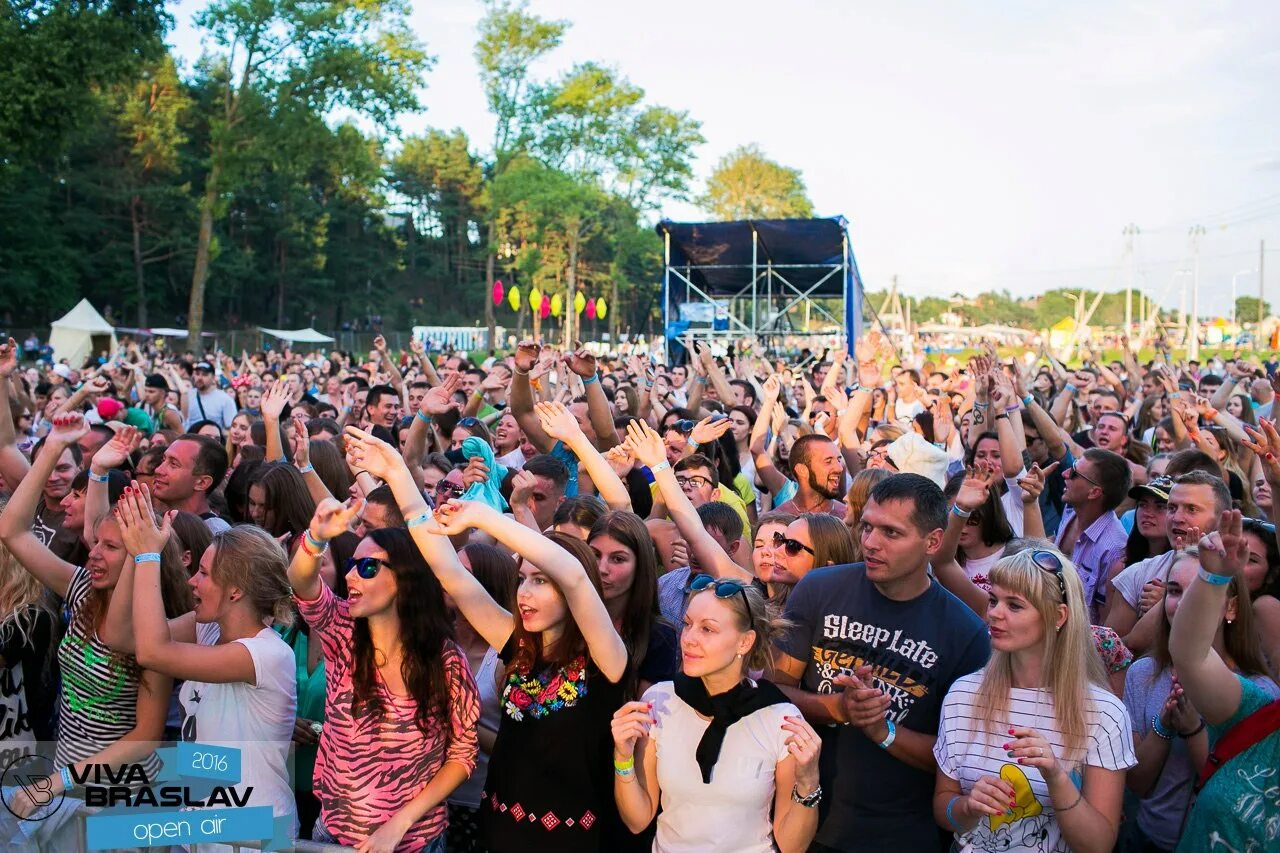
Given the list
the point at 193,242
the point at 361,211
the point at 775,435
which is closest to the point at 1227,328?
the point at 361,211

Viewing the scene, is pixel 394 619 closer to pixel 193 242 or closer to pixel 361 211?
pixel 193 242

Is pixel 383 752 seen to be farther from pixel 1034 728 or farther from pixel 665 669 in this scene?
pixel 1034 728

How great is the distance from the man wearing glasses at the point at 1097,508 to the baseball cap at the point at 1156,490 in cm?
41

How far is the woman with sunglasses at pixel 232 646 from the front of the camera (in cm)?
370

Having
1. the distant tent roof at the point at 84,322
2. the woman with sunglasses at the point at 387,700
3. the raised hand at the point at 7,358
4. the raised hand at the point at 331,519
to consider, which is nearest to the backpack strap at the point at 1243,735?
the woman with sunglasses at the point at 387,700

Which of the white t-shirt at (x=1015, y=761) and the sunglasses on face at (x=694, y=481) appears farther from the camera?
the sunglasses on face at (x=694, y=481)

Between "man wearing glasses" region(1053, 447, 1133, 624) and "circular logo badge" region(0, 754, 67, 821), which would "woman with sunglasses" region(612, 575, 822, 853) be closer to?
"circular logo badge" region(0, 754, 67, 821)

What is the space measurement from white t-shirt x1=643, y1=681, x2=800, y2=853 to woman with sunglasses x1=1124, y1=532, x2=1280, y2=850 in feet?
4.41

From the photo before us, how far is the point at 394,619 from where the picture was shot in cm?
367

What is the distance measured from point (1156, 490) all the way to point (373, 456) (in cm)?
356

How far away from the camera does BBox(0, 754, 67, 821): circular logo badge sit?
3.94 metres

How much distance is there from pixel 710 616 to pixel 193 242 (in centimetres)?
5279

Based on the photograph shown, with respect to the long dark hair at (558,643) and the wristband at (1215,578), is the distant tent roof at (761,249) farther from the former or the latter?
the wristband at (1215,578)

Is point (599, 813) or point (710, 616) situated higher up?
point (710, 616)
